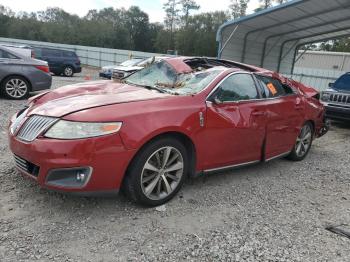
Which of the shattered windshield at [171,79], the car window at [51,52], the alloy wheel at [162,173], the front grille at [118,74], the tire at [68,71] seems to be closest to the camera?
the alloy wheel at [162,173]

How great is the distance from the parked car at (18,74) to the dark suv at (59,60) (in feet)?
35.5

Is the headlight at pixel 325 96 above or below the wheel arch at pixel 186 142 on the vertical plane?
above

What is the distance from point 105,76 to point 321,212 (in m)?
16.3

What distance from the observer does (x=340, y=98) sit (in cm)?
943

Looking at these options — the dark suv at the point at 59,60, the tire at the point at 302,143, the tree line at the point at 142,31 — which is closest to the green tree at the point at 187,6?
the tree line at the point at 142,31

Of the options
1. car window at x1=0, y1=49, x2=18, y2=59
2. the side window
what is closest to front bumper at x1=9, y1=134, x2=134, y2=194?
the side window

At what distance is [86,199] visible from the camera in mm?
3686

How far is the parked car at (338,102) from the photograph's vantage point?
365 inches

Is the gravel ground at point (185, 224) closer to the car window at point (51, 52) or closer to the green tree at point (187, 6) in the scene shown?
the car window at point (51, 52)

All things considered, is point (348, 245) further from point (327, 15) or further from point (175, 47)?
point (175, 47)

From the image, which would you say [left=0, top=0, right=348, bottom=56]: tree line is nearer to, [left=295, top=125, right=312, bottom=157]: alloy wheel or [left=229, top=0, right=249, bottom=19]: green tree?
[left=229, top=0, right=249, bottom=19]: green tree

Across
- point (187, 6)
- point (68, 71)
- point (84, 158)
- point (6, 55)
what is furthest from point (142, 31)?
point (84, 158)

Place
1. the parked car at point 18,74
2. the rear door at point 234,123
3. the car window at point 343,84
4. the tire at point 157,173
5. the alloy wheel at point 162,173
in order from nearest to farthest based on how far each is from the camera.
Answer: the tire at point 157,173
the alloy wheel at point 162,173
the rear door at point 234,123
the parked car at point 18,74
the car window at point 343,84

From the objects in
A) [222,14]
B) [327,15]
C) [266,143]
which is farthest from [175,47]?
[266,143]
